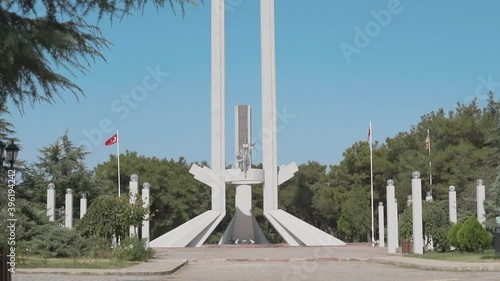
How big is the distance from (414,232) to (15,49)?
62.7ft

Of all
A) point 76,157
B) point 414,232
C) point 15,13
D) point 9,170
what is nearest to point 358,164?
point 76,157

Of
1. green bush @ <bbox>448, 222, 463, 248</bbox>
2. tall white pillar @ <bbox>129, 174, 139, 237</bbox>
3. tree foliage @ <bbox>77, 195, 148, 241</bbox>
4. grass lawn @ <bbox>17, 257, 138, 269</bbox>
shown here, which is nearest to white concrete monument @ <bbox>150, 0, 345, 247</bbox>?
tall white pillar @ <bbox>129, 174, 139, 237</bbox>

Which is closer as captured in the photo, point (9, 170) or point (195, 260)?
point (9, 170)

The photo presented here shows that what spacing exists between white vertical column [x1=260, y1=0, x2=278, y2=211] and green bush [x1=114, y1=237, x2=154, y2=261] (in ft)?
54.8

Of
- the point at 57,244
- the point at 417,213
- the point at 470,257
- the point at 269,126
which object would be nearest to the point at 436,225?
the point at 417,213

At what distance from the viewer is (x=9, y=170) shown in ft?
36.7

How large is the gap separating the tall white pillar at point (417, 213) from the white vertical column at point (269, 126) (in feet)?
48.5

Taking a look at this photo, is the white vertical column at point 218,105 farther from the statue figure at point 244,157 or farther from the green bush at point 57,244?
the green bush at point 57,244

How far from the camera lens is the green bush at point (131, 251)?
2088cm

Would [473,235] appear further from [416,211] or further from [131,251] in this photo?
[131,251]

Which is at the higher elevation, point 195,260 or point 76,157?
point 76,157

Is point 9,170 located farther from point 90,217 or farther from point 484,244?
point 484,244

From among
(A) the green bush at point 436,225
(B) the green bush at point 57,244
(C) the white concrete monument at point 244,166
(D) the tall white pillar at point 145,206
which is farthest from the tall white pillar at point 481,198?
(B) the green bush at point 57,244

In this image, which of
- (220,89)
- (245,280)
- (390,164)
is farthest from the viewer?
(390,164)
